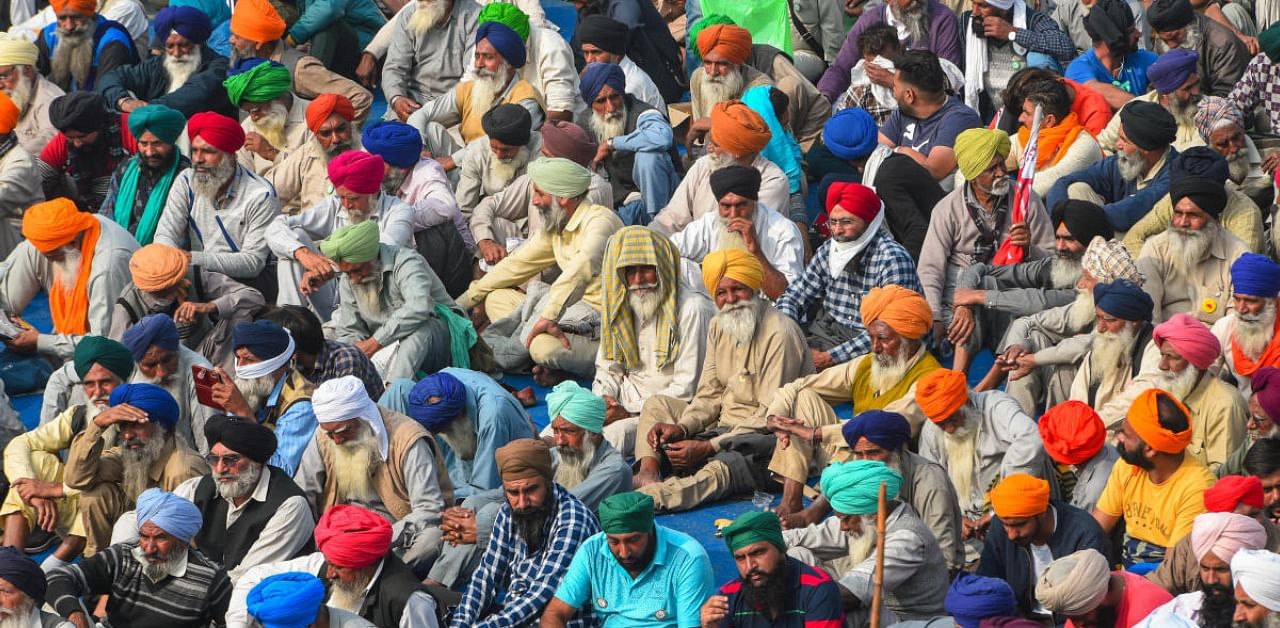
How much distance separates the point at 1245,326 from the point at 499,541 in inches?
131

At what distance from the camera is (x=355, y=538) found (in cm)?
941

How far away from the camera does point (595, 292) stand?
12195mm

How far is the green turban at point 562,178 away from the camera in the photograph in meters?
12.3

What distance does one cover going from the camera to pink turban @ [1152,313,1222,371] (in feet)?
34.0

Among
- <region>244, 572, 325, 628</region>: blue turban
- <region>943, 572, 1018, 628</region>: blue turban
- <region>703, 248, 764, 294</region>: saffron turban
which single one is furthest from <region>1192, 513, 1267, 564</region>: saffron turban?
<region>244, 572, 325, 628</region>: blue turban

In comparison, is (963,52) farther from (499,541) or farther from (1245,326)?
(499,541)

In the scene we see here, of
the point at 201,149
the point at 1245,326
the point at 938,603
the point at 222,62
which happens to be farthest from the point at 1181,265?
the point at 222,62

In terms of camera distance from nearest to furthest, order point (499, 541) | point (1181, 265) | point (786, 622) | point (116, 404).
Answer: point (786, 622) < point (499, 541) < point (116, 404) < point (1181, 265)

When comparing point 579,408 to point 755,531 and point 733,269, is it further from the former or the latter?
point 755,531


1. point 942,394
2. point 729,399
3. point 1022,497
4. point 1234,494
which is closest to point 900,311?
point 942,394

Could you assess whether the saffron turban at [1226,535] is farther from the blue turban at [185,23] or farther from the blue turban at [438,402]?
the blue turban at [185,23]

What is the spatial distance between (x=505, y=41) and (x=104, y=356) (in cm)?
366

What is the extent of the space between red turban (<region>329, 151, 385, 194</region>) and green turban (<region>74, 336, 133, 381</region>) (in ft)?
5.67

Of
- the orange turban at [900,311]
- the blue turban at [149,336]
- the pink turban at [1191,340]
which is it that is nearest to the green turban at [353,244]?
the blue turban at [149,336]
